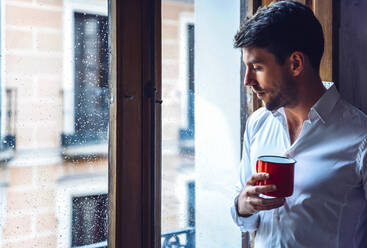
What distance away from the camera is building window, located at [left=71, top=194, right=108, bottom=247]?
1080mm

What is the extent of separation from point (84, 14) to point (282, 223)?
2.89 ft

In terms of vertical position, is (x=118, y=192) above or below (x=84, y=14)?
below

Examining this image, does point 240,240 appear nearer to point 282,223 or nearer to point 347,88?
point 282,223

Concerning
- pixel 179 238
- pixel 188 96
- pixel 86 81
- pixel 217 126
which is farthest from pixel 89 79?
pixel 179 238

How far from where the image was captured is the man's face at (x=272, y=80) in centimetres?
92

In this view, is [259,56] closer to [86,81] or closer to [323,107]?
[323,107]

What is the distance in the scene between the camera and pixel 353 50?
3.34 ft

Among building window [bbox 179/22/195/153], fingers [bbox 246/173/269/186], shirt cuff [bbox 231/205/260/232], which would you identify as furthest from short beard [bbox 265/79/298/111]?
building window [bbox 179/22/195/153]

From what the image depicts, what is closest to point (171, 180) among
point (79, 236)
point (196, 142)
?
point (196, 142)

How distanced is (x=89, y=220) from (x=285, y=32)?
0.85m

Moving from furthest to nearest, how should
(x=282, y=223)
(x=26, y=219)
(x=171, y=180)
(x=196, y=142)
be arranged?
(x=196, y=142) → (x=171, y=180) → (x=26, y=219) → (x=282, y=223)

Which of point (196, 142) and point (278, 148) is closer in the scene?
point (278, 148)

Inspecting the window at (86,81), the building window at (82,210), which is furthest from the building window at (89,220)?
the window at (86,81)

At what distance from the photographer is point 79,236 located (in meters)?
1.08
